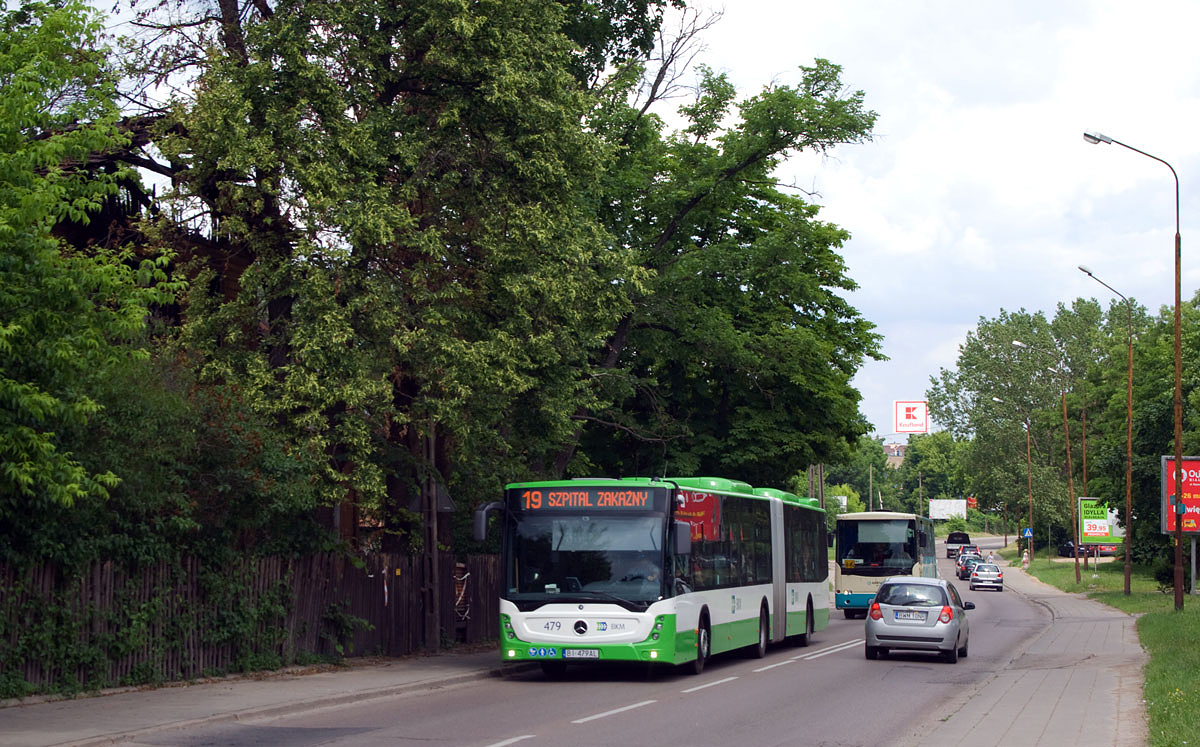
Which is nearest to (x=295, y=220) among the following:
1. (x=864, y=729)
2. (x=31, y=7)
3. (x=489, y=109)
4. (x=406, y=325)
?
(x=406, y=325)

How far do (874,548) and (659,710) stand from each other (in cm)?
2569

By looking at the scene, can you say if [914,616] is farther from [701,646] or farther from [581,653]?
[581,653]

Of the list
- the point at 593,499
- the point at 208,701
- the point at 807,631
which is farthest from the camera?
the point at 807,631

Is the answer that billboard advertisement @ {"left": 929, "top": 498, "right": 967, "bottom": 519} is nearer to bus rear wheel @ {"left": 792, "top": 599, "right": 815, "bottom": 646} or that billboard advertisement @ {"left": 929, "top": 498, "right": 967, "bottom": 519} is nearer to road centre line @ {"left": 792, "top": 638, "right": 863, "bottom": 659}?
bus rear wheel @ {"left": 792, "top": 599, "right": 815, "bottom": 646}

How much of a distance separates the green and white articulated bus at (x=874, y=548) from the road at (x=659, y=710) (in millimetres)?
15415

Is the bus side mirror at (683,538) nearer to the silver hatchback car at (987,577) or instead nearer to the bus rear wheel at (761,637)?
the bus rear wheel at (761,637)

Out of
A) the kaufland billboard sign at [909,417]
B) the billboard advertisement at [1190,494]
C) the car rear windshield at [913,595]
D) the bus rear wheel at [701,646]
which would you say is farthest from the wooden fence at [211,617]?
the kaufland billboard sign at [909,417]

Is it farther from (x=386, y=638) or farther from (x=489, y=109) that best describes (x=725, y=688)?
(x=489, y=109)

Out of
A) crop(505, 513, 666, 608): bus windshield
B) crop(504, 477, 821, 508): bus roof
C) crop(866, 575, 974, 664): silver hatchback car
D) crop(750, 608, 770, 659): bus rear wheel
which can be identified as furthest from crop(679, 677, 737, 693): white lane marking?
crop(750, 608, 770, 659): bus rear wheel

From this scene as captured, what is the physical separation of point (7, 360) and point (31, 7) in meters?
4.26

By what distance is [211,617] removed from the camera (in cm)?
1858

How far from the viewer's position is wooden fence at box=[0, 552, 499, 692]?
1523 centimetres

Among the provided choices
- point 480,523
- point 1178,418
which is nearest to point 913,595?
point 480,523

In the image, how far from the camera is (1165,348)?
5928 cm
